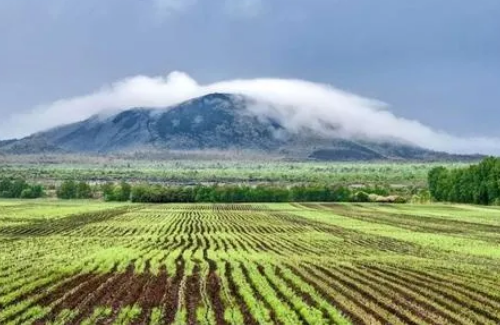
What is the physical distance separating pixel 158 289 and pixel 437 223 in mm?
63946

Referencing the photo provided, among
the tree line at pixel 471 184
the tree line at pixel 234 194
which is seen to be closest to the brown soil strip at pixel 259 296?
the tree line at pixel 471 184

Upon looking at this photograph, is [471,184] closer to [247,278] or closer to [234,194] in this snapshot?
[234,194]

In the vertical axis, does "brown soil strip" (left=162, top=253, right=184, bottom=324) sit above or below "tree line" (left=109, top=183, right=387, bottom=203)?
above

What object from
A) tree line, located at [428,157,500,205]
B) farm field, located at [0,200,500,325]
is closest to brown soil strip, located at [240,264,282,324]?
farm field, located at [0,200,500,325]

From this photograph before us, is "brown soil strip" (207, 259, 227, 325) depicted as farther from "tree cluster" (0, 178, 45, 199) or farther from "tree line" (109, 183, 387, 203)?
"tree cluster" (0, 178, 45, 199)

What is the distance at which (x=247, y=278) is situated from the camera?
113 ft

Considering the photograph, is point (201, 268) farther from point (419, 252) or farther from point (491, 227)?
point (491, 227)

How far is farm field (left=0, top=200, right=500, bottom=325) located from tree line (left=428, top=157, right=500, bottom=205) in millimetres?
68578

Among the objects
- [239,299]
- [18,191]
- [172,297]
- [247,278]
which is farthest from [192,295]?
[18,191]

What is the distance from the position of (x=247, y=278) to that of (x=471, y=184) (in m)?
116

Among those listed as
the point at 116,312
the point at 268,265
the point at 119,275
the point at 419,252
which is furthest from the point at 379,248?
the point at 116,312

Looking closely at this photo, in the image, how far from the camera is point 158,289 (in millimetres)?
30672

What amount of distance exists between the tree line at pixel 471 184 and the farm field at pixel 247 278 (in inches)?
2700

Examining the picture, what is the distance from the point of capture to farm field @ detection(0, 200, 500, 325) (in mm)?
25453
